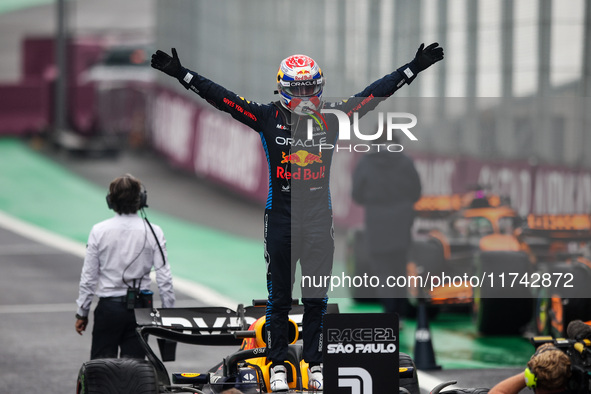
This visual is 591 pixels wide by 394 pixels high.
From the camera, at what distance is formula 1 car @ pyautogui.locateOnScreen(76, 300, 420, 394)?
7.31 metres

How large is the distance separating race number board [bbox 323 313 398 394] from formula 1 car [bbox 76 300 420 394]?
59 centimetres

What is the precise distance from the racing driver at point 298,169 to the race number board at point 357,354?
60 centimetres

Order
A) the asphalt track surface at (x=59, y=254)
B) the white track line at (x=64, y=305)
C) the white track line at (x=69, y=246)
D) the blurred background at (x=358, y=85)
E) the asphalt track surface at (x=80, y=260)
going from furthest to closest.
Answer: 1. the blurred background at (x=358, y=85)
2. the white track line at (x=69, y=246)
3. the white track line at (x=64, y=305)
4. the asphalt track surface at (x=80, y=260)
5. the asphalt track surface at (x=59, y=254)

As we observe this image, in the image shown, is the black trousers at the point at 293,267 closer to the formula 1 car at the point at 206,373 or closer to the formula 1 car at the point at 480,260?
the formula 1 car at the point at 206,373

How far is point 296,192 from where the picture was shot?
711 cm

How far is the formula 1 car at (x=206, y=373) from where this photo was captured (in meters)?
7.31

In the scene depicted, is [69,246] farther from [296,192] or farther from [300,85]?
[300,85]

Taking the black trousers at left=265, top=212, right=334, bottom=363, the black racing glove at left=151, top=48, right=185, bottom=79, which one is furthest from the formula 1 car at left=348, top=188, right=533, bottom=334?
the black racing glove at left=151, top=48, right=185, bottom=79

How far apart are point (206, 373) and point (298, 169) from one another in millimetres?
1451

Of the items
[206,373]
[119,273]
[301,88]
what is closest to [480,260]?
[119,273]

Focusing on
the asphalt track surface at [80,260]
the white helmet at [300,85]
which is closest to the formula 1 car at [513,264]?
the asphalt track surface at [80,260]

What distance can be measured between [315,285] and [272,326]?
0.37 metres

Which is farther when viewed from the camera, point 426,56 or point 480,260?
point 480,260

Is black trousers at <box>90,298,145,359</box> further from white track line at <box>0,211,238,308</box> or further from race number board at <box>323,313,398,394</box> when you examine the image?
white track line at <box>0,211,238,308</box>
